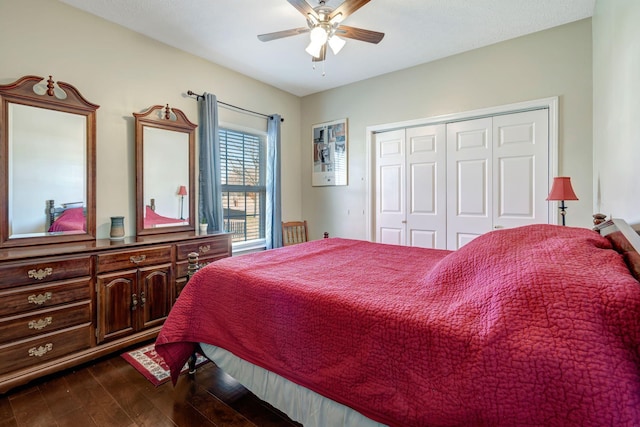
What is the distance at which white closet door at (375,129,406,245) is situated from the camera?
381 cm

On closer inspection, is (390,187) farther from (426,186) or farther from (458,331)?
(458,331)

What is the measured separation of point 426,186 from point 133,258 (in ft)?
10.2

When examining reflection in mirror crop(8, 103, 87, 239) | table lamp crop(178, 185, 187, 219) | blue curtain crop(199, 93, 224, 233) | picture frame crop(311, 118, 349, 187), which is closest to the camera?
reflection in mirror crop(8, 103, 87, 239)

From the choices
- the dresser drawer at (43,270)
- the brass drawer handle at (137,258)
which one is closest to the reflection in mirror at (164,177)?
the brass drawer handle at (137,258)

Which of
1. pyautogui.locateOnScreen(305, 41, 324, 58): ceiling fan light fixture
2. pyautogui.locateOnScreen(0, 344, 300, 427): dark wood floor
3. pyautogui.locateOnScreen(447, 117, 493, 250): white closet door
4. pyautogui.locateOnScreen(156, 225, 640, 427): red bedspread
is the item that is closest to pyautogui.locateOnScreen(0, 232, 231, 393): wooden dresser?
pyautogui.locateOnScreen(0, 344, 300, 427): dark wood floor

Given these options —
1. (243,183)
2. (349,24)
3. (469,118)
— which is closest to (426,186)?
(469,118)

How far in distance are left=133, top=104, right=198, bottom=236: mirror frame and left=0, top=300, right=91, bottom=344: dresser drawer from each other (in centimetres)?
87

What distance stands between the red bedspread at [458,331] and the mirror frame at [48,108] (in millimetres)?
1421

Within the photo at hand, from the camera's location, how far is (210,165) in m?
3.34

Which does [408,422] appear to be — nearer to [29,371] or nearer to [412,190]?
[29,371]

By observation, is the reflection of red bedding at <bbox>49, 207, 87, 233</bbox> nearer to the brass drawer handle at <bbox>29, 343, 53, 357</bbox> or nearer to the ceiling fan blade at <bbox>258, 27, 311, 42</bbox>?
the brass drawer handle at <bbox>29, 343, 53, 357</bbox>

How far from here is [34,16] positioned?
229 centimetres

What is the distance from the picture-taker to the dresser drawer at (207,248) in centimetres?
278

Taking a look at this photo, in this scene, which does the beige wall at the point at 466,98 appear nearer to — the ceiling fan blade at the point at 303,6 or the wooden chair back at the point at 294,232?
the wooden chair back at the point at 294,232
